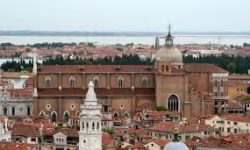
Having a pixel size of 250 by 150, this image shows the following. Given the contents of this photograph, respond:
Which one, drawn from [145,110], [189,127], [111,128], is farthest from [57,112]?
[189,127]

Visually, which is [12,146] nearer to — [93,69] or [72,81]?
[72,81]

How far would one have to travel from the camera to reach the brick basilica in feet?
142

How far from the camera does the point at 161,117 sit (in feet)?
128

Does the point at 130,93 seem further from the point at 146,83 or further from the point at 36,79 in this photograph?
the point at 36,79

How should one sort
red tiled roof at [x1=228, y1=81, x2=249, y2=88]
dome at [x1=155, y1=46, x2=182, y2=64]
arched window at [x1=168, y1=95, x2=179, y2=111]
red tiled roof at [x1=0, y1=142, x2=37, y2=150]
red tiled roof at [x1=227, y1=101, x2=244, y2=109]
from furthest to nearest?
red tiled roof at [x1=228, y1=81, x2=249, y2=88]
dome at [x1=155, y1=46, x2=182, y2=64]
red tiled roof at [x1=227, y1=101, x2=244, y2=109]
arched window at [x1=168, y1=95, x2=179, y2=111]
red tiled roof at [x1=0, y1=142, x2=37, y2=150]

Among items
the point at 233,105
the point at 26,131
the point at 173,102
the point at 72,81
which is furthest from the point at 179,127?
the point at 233,105

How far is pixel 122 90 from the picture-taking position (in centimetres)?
4412

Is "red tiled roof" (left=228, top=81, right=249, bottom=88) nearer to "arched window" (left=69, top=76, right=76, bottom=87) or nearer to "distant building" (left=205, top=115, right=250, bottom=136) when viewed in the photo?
"arched window" (left=69, top=76, right=76, bottom=87)

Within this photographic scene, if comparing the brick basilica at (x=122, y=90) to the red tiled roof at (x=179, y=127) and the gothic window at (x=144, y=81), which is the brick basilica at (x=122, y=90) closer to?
the gothic window at (x=144, y=81)

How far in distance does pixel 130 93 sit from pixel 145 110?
6.31 ft

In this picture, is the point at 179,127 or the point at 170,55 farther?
the point at 170,55

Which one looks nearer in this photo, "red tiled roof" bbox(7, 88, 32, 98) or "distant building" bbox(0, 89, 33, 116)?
"distant building" bbox(0, 89, 33, 116)

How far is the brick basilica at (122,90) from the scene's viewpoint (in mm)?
43219

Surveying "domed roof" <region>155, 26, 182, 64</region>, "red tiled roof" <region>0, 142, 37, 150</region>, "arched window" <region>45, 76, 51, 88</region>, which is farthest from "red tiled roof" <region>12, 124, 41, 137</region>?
"domed roof" <region>155, 26, 182, 64</region>
